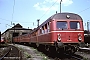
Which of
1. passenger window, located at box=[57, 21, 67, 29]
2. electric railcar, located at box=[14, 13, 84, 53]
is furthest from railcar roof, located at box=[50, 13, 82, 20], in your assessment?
passenger window, located at box=[57, 21, 67, 29]

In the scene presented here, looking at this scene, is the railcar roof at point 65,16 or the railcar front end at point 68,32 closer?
the railcar front end at point 68,32

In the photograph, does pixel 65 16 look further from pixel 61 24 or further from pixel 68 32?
pixel 68 32

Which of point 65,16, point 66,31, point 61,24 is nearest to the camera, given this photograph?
point 66,31

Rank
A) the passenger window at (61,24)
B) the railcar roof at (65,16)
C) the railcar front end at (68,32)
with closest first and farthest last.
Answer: the railcar front end at (68,32) → the passenger window at (61,24) → the railcar roof at (65,16)

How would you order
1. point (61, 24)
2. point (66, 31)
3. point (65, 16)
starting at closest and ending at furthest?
1. point (66, 31)
2. point (61, 24)
3. point (65, 16)

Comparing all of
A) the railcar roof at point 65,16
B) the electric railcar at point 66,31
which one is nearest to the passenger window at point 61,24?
the electric railcar at point 66,31

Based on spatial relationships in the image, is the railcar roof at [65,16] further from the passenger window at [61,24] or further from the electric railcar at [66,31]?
the passenger window at [61,24]

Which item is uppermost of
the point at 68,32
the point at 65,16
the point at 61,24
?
the point at 65,16

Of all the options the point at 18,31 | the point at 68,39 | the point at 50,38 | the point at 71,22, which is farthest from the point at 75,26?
the point at 18,31

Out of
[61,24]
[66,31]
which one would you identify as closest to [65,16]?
[61,24]

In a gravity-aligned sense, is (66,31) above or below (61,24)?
below

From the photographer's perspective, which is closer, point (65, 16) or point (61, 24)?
point (61, 24)

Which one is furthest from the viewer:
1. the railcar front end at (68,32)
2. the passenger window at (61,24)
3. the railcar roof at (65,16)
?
the railcar roof at (65,16)

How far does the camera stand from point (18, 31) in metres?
80.2
